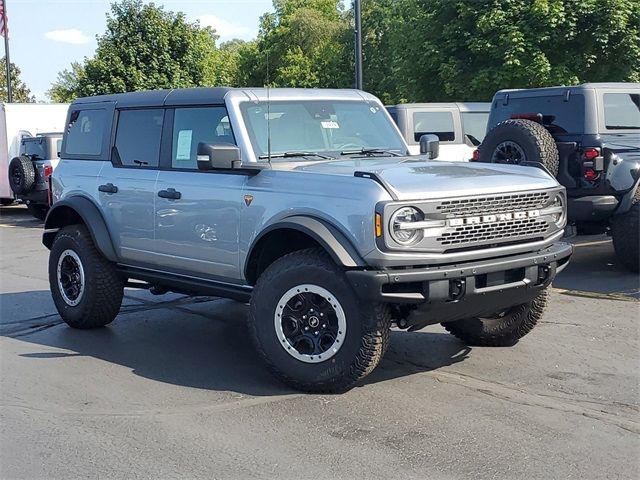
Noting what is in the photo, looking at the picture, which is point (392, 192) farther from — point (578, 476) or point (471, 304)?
point (578, 476)

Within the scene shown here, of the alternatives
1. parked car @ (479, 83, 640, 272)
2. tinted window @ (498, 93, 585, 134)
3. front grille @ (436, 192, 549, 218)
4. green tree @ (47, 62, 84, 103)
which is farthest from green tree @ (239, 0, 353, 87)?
front grille @ (436, 192, 549, 218)

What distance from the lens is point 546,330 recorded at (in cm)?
721

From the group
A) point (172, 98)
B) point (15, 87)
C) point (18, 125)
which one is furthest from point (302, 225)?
point (15, 87)

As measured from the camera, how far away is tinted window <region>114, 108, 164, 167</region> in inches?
274

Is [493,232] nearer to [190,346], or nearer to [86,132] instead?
[190,346]

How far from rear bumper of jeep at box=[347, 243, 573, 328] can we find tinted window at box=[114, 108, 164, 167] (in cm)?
261

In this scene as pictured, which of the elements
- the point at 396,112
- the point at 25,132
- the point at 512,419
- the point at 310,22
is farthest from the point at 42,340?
the point at 310,22

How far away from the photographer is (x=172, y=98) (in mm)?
6836

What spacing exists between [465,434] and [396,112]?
1016 centimetres

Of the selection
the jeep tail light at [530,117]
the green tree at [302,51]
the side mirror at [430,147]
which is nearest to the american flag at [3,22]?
the green tree at [302,51]

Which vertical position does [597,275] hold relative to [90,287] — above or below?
below

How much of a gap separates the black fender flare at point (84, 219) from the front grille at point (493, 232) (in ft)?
10.5

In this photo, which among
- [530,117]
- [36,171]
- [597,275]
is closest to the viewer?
[597,275]

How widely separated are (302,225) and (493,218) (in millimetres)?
1217
